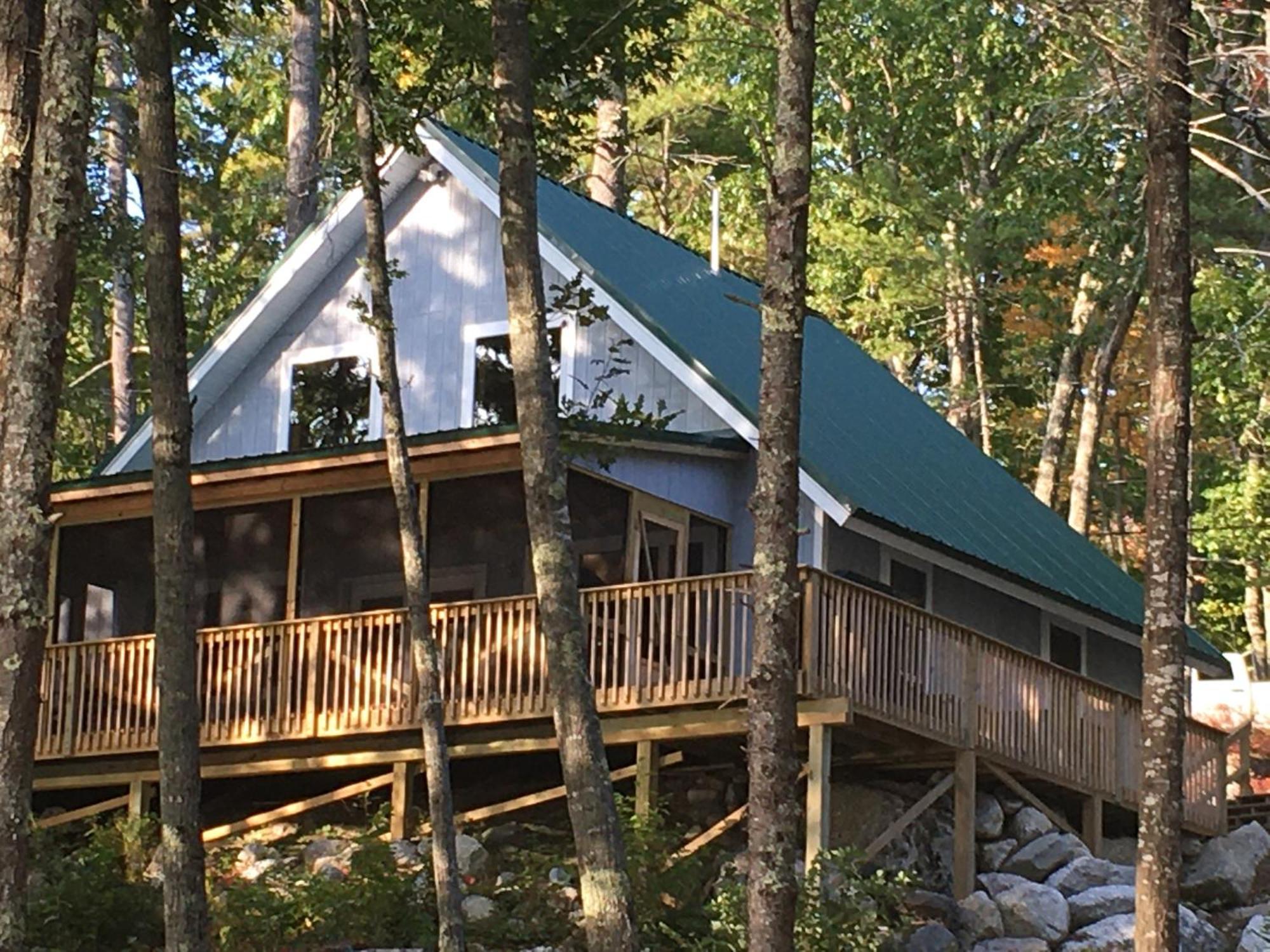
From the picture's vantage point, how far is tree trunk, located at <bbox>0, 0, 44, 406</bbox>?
549 inches

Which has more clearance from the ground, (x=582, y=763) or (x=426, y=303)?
(x=426, y=303)

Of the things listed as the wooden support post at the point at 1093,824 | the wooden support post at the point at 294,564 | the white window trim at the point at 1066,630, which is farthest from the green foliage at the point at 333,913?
the white window trim at the point at 1066,630

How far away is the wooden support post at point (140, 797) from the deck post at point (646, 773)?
17.7 feet

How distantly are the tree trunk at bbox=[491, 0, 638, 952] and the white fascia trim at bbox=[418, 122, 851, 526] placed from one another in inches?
256

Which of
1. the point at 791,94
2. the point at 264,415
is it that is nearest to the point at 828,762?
the point at 791,94

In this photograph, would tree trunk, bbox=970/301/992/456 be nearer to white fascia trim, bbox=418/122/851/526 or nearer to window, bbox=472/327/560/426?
window, bbox=472/327/560/426

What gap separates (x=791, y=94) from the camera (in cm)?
1373

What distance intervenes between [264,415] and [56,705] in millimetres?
5038

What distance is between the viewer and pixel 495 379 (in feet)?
84.2

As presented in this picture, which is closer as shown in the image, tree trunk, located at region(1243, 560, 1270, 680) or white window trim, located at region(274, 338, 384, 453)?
white window trim, located at region(274, 338, 384, 453)

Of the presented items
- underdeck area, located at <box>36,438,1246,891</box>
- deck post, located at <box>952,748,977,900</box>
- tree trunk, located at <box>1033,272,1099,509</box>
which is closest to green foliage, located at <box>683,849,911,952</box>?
underdeck area, located at <box>36,438,1246,891</box>

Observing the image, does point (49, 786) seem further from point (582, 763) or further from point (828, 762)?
point (582, 763)

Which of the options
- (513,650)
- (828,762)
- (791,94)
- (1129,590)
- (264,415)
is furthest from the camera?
(1129,590)

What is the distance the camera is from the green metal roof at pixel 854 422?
23703 millimetres
